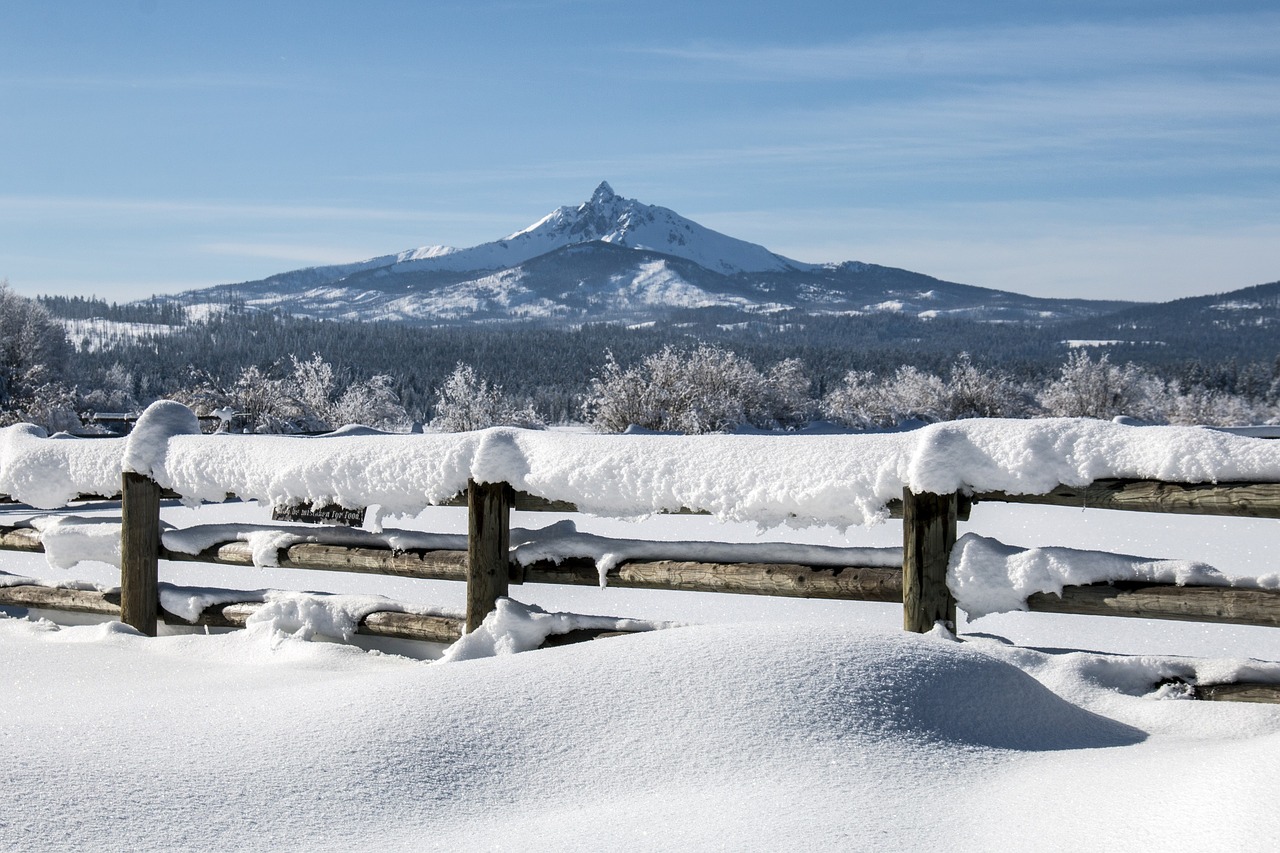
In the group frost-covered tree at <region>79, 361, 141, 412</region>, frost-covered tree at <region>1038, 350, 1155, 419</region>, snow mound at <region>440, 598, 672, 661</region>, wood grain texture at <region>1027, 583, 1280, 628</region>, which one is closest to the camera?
wood grain texture at <region>1027, 583, 1280, 628</region>

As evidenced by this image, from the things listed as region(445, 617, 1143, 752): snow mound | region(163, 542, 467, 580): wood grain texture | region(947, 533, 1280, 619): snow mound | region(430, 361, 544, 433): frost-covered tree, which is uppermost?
region(947, 533, 1280, 619): snow mound

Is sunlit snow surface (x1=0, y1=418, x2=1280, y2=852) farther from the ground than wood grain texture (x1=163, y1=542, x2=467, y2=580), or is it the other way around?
wood grain texture (x1=163, y1=542, x2=467, y2=580)

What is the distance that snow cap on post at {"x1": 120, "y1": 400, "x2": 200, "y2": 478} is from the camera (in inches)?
246

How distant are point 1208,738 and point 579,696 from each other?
2255 mm

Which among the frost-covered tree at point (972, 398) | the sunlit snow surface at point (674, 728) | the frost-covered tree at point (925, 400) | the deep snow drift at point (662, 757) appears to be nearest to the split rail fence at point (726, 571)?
the sunlit snow surface at point (674, 728)

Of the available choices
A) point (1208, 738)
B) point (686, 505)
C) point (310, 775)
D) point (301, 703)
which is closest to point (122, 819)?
point (310, 775)

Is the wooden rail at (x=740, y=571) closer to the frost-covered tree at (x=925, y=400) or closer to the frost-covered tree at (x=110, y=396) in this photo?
the frost-covered tree at (x=110, y=396)

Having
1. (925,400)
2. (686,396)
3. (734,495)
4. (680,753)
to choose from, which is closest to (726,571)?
(734,495)

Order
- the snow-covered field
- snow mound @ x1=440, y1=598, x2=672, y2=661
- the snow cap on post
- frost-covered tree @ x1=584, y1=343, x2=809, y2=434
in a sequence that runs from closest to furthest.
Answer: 1. the snow-covered field
2. snow mound @ x1=440, y1=598, x2=672, y2=661
3. the snow cap on post
4. frost-covered tree @ x1=584, y1=343, x2=809, y2=434

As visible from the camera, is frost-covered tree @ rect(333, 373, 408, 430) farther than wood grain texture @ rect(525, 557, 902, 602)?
Yes

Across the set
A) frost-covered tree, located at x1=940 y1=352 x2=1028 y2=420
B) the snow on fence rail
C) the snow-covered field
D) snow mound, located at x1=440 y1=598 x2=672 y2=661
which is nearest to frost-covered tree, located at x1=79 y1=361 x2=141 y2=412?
the snow on fence rail

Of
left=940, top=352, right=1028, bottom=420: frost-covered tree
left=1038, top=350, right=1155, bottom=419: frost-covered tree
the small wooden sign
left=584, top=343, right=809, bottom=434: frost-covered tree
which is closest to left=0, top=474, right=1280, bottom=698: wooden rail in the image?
the small wooden sign

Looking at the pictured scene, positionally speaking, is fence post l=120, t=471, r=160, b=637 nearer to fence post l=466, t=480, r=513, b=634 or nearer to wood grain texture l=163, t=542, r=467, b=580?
wood grain texture l=163, t=542, r=467, b=580

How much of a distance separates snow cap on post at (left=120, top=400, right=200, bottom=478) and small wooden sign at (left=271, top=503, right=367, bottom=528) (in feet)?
3.09
